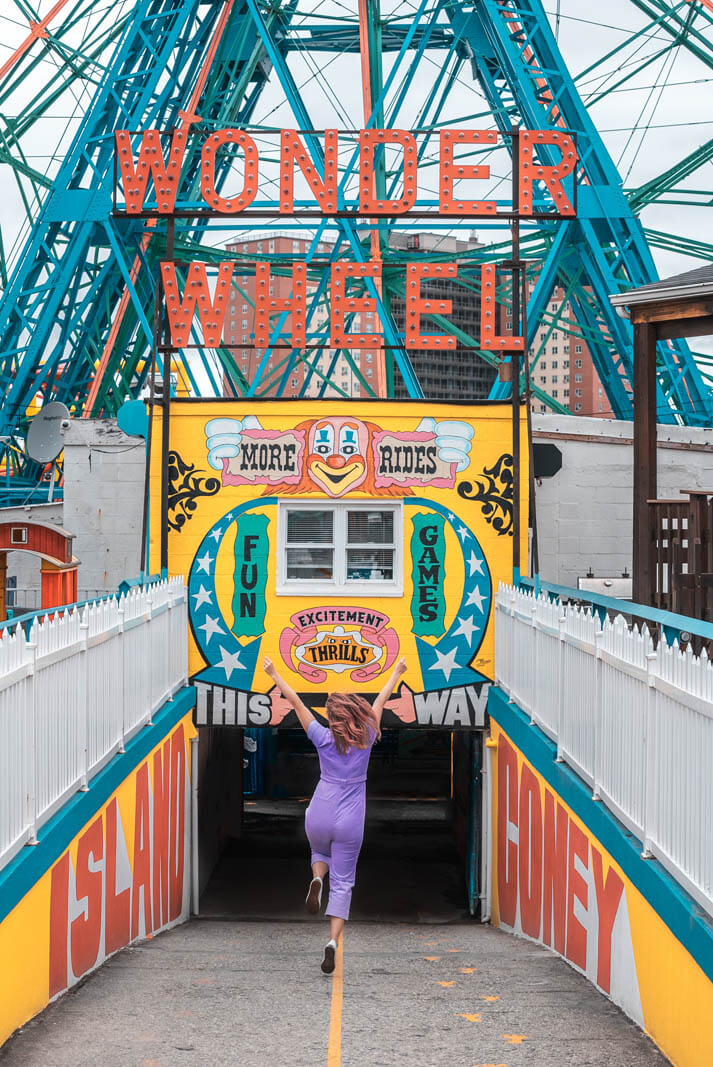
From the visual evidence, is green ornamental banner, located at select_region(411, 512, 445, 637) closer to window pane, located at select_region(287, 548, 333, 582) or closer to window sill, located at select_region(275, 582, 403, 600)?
window sill, located at select_region(275, 582, 403, 600)

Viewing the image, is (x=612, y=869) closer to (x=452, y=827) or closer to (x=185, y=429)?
(x=185, y=429)

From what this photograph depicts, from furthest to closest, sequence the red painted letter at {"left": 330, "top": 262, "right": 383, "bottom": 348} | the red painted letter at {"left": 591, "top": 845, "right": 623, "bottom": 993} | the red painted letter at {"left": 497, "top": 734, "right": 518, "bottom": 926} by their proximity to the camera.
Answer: the red painted letter at {"left": 330, "top": 262, "right": 383, "bottom": 348}
the red painted letter at {"left": 497, "top": 734, "right": 518, "bottom": 926}
the red painted letter at {"left": 591, "top": 845, "right": 623, "bottom": 993}

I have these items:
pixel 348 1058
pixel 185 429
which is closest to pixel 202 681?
pixel 185 429

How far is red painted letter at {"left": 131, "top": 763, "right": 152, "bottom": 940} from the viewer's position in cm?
974

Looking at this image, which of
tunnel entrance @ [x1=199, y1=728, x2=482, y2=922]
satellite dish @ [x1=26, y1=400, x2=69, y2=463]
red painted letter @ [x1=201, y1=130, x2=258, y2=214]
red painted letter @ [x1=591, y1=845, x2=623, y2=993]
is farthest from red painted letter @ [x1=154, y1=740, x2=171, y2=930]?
satellite dish @ [x1=26, y1=400, x2=69, y2=463]

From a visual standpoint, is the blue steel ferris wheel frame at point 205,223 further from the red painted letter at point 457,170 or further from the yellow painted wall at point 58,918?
the yellow painted wall at point 58,918

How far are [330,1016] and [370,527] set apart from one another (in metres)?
8.51

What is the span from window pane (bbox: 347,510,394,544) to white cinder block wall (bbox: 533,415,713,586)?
5.05m

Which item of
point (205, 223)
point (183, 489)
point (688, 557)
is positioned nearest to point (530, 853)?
point (688, 557)

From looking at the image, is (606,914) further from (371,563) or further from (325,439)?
(325,439)

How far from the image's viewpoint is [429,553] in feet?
46.3

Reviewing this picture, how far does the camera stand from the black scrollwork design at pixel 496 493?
14.1 metres

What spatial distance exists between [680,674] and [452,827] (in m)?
15.9

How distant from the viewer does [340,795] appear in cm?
711
